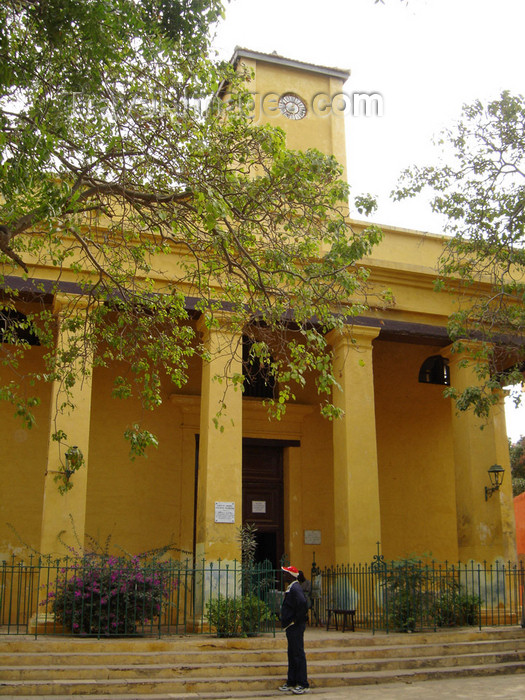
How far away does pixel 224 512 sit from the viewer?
1138 centimetres

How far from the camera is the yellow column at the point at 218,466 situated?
36.9 ft

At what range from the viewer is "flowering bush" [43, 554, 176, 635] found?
9594mm

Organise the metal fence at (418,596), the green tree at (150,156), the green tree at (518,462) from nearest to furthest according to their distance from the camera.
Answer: the green tree at (150,156) → the metal fence at (418,596) → the green tree at (518,462)

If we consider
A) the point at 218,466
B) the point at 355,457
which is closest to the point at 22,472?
the point at 218,466

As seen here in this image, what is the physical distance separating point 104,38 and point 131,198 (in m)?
1.78

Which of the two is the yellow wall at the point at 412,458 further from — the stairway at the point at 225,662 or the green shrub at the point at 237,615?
the green shrub at the point at 237,615

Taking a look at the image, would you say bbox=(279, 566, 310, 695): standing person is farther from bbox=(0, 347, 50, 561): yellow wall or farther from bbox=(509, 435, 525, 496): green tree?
bbox=(509, 435, 525, 496): green tree

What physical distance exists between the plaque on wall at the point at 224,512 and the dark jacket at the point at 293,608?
313 cm

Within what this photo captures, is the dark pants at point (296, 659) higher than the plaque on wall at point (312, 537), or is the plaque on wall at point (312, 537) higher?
the plaque on wall at point (312, 537)

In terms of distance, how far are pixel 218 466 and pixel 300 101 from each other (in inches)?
322

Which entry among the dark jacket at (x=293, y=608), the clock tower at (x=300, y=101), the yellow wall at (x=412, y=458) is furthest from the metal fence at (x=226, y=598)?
the clock tower at (x=300, y=101)

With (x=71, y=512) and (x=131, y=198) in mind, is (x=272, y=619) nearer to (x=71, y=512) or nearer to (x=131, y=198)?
(x=71, y=512)

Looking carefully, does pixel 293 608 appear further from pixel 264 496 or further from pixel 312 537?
pixel 264 496

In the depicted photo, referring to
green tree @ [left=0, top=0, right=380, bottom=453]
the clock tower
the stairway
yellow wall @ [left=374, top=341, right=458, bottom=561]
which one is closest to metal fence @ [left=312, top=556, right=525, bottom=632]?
the stairway
